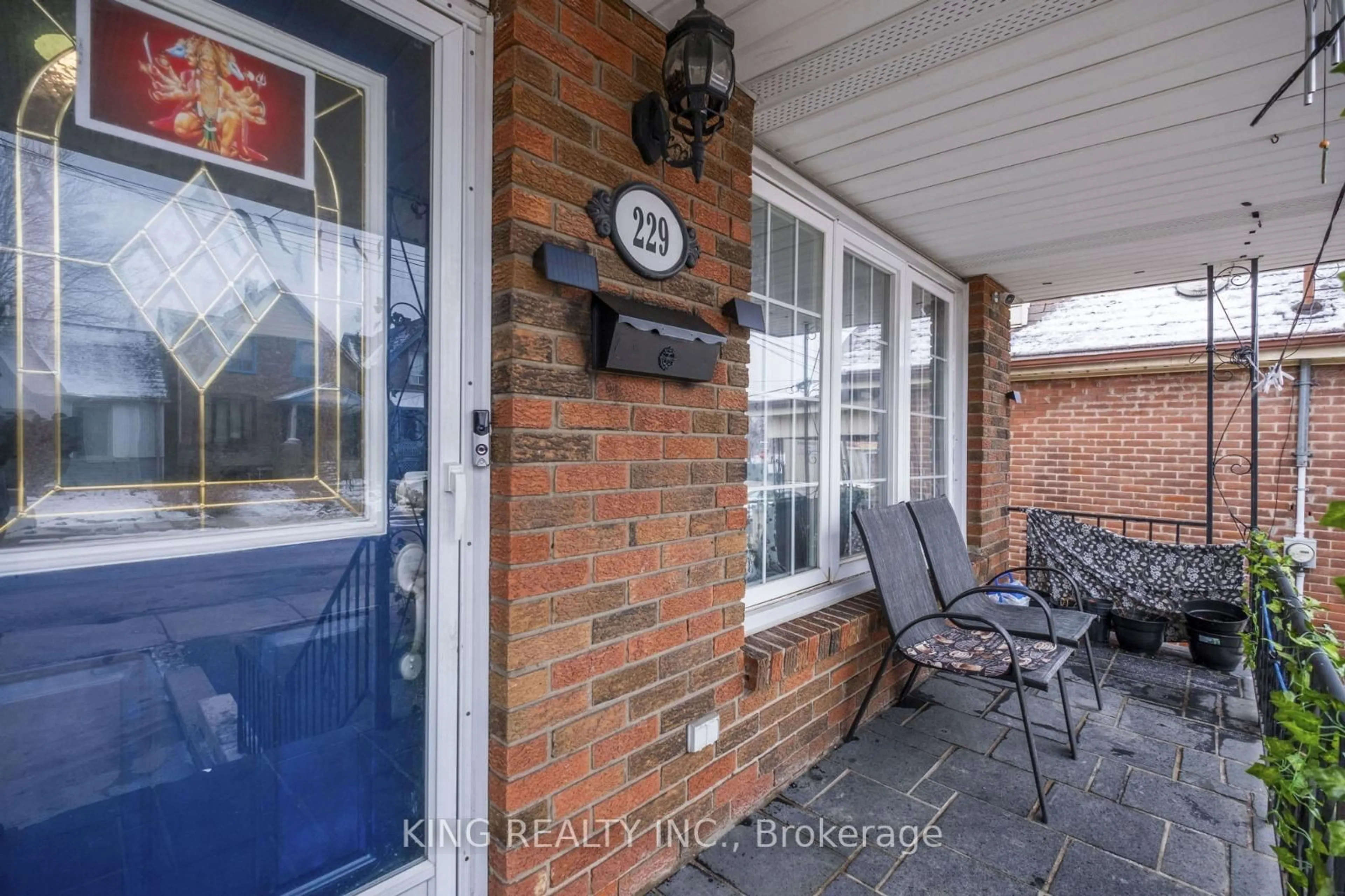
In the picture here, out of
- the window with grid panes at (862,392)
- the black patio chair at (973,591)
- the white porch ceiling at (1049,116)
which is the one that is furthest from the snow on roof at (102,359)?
the black patio chair at (973,591)

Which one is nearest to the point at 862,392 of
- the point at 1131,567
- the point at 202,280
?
the point at 1131,567

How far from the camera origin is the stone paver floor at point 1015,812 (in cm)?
173

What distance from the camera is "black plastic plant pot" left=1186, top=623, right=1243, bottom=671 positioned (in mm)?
3320

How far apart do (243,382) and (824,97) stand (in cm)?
188

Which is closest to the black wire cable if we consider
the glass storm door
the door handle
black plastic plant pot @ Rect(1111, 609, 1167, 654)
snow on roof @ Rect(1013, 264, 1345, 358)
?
the glass storm door

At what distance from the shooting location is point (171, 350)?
106cm

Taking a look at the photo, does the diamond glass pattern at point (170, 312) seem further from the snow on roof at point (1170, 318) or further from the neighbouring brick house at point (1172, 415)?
the neighbouring brick house at point (1172, 415)

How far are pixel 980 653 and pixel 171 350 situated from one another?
2.79 metres

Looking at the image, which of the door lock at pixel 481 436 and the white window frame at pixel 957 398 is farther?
the white window frame at pixel 957 398

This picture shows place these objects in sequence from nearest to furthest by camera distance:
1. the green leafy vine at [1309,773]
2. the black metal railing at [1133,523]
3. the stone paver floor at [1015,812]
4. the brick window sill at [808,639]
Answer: the green leafy vine at [1309,773] → the stone paver floor at [1015,812] → the brick window sill at [808,639] → the black metal railing at [1133,523]

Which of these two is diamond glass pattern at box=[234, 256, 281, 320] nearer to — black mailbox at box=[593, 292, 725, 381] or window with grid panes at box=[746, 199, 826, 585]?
black mailbox at box=[593, 292, 725, 381]

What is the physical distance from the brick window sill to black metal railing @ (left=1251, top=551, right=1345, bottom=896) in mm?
1249

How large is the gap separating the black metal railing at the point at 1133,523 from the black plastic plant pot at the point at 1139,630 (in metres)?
0.71

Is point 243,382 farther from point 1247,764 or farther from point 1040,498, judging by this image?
point 1040,498
